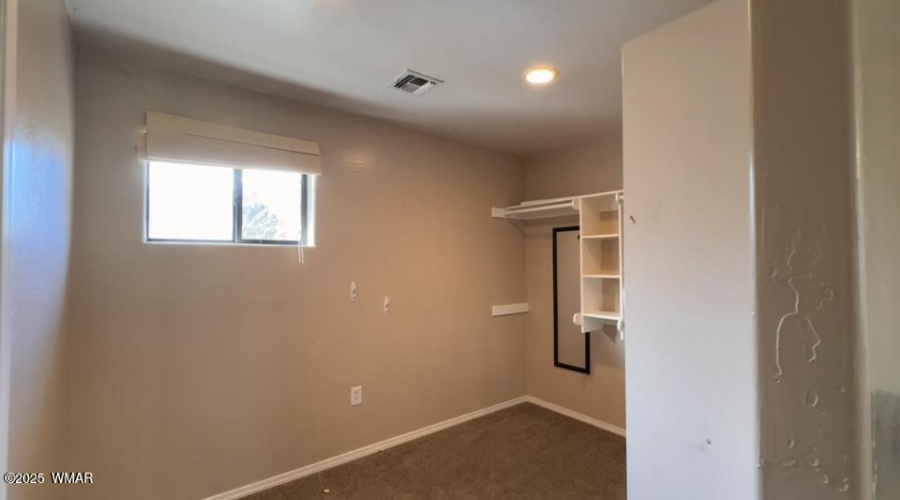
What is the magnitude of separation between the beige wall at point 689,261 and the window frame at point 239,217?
6.60 ft

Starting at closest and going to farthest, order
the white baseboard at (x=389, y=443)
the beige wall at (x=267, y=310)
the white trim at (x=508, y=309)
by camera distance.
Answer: the beige wall at (x=267, y=310) → the white baseboard at (x=389, y=443) → the white trim at (x=508, y=309)

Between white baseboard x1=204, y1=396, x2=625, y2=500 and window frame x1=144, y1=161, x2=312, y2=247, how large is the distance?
4.51ft

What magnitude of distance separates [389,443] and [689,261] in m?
2.51

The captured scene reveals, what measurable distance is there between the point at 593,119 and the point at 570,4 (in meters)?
1.36

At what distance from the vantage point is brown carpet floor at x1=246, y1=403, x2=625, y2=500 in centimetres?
226

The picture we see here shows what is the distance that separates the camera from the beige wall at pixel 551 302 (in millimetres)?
3094

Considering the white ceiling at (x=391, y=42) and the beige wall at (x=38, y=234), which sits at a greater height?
the white ceiling at (x=391, y=42)

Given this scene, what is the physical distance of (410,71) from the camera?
206 cm

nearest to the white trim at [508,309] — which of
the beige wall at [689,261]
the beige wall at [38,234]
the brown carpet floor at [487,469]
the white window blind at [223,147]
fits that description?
the brown carpet floor at [487,469]

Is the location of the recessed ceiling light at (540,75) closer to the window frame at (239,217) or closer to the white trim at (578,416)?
the window frame at (239,217)

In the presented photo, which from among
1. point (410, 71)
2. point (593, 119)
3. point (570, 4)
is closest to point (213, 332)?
point (410, 71)

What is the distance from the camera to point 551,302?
3.54 metres

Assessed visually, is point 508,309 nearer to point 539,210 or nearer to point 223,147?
point 539,210

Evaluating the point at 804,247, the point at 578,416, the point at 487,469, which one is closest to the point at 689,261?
the point at 804,247
